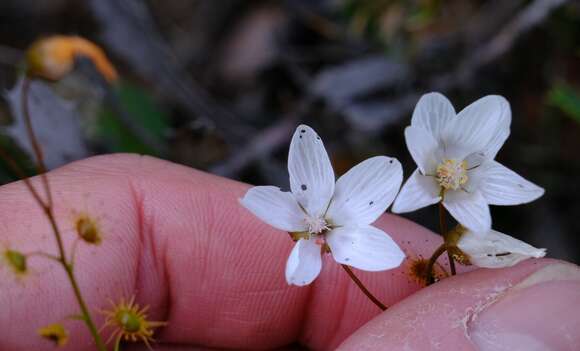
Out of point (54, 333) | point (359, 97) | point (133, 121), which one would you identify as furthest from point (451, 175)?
point (133, 121)

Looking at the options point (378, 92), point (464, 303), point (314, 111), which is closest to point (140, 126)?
point (314, 111)

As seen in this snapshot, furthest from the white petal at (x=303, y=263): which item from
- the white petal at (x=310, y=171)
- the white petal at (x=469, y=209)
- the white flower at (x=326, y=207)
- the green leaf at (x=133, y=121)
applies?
the green leaf at (x=133, y=121)

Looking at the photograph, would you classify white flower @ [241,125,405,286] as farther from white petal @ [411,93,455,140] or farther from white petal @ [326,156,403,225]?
white petal @ [411,93,455,140]

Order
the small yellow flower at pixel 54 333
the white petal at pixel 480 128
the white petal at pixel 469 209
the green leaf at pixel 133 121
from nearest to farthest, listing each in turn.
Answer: the small yellow flower at pixel 54 333, the white petal at pixel 469 209, the white petal at pixel 480 128, the green leaf at pixel 133 121

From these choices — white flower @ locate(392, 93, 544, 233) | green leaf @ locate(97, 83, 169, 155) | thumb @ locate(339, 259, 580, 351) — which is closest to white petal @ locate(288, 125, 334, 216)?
white flower @ locate(392, 93, 544, 233)

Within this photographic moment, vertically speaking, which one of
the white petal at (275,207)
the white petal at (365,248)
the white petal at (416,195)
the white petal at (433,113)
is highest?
the white petal at (433,113)

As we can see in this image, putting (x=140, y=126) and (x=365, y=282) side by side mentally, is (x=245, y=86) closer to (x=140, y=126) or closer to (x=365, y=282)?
(x=140, y=126)

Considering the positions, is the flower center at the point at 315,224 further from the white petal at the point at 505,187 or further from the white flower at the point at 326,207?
the white petal at the point at 505,187
